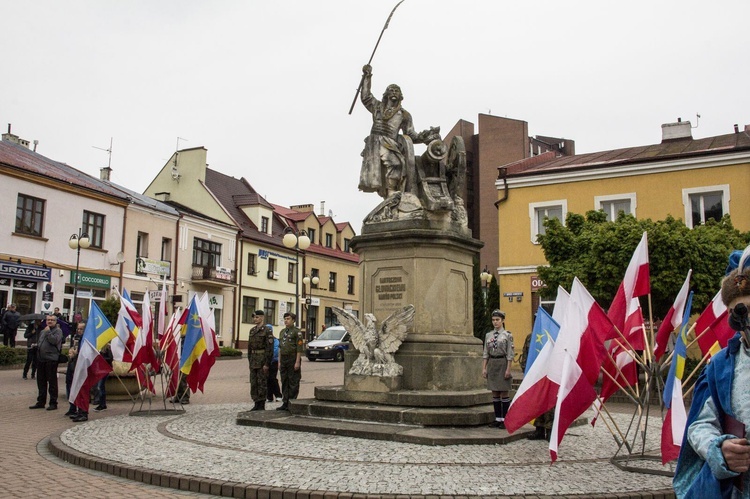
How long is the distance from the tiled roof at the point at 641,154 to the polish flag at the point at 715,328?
21.8 meters

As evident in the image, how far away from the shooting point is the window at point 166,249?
38875mm

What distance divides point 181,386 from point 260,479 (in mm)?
8655

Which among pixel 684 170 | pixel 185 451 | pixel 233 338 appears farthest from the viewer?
pixel 233 338

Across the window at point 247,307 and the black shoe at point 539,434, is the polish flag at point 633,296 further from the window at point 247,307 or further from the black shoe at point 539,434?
the window at point 247,307

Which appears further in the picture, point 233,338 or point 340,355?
point 233,338

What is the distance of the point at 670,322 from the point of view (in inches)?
302

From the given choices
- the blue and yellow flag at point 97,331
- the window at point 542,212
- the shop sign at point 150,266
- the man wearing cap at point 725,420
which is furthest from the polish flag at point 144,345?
the shop sign at point 150,266

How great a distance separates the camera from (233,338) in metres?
43.0

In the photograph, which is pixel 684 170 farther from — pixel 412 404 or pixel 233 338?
pixel 233 338

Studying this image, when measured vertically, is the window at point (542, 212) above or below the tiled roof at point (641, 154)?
below

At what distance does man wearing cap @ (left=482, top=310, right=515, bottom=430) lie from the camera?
32.4 feet

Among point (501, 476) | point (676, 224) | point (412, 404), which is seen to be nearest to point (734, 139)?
point (676, 224)

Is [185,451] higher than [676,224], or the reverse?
[676,224]

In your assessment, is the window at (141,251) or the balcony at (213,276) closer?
the window at (141,251)
